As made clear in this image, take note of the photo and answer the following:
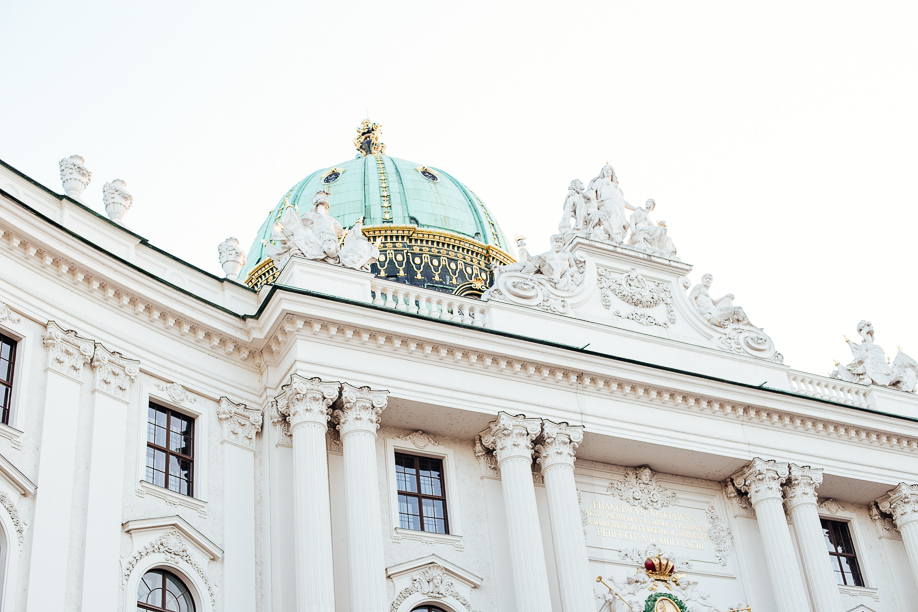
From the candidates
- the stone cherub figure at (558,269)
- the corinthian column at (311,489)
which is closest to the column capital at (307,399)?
the corinthian column at (311,489)

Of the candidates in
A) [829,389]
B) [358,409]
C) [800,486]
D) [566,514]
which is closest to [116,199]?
[358,409]

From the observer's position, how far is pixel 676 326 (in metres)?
24.8

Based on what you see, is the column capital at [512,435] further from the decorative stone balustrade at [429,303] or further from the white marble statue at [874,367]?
the white marble statue at [874,367]

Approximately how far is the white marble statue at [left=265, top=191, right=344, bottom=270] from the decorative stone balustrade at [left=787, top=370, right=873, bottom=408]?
1065 cm

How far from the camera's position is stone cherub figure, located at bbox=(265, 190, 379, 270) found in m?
21.3

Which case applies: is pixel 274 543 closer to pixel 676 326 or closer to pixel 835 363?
pixel 676 326

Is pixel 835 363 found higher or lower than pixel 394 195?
lower

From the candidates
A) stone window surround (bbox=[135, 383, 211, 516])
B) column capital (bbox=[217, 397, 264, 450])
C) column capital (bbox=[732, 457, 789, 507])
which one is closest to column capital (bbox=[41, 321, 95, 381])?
stone window surround (bbox=[135, 383, 211, 516])

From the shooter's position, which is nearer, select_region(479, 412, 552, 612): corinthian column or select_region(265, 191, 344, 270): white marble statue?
select_region(479, 412, 552, 612): corinthian column

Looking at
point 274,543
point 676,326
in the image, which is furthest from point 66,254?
point 676,326

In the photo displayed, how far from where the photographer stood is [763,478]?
75.7 feet

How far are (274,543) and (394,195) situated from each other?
1535 centimetres

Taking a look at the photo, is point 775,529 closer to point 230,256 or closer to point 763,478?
point 763,478

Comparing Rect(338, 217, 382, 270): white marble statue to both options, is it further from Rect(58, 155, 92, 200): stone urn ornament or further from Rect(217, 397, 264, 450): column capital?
Rect(58, 155, 92, 200): stone urn ornament
